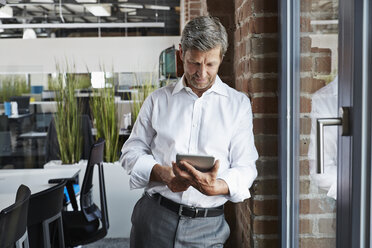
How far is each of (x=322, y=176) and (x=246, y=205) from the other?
32.9 inches

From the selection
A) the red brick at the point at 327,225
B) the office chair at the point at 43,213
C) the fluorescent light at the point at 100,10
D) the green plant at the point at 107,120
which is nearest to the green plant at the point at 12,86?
the fluorescent light at the point at 100,10

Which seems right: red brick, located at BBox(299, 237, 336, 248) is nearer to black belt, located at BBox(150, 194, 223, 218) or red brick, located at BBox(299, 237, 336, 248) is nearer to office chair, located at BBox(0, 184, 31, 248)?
black belt, located at BBox(150, 194, 223, 218)

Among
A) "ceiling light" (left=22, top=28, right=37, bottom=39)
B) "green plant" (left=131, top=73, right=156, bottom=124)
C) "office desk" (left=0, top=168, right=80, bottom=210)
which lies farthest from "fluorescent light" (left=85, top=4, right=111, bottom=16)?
"office desk" (left=0, top=168, right=80, bottom=210)

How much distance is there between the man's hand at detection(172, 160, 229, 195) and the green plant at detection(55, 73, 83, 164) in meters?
3.23

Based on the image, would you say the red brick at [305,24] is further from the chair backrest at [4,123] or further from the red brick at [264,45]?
the chair backrest at [4,123]

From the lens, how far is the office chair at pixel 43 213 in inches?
97.0

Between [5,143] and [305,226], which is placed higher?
[305,226]

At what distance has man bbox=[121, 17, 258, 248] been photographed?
6.33 feet

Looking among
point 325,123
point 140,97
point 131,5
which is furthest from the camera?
point 131,5

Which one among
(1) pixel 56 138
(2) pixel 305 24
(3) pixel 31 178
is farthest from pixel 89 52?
(2) pixel 305 24

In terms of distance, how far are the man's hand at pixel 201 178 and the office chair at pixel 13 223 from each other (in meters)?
0.60

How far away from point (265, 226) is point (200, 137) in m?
0.54

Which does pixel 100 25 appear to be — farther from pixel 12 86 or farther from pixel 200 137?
pixel 200 137

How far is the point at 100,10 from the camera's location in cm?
896
